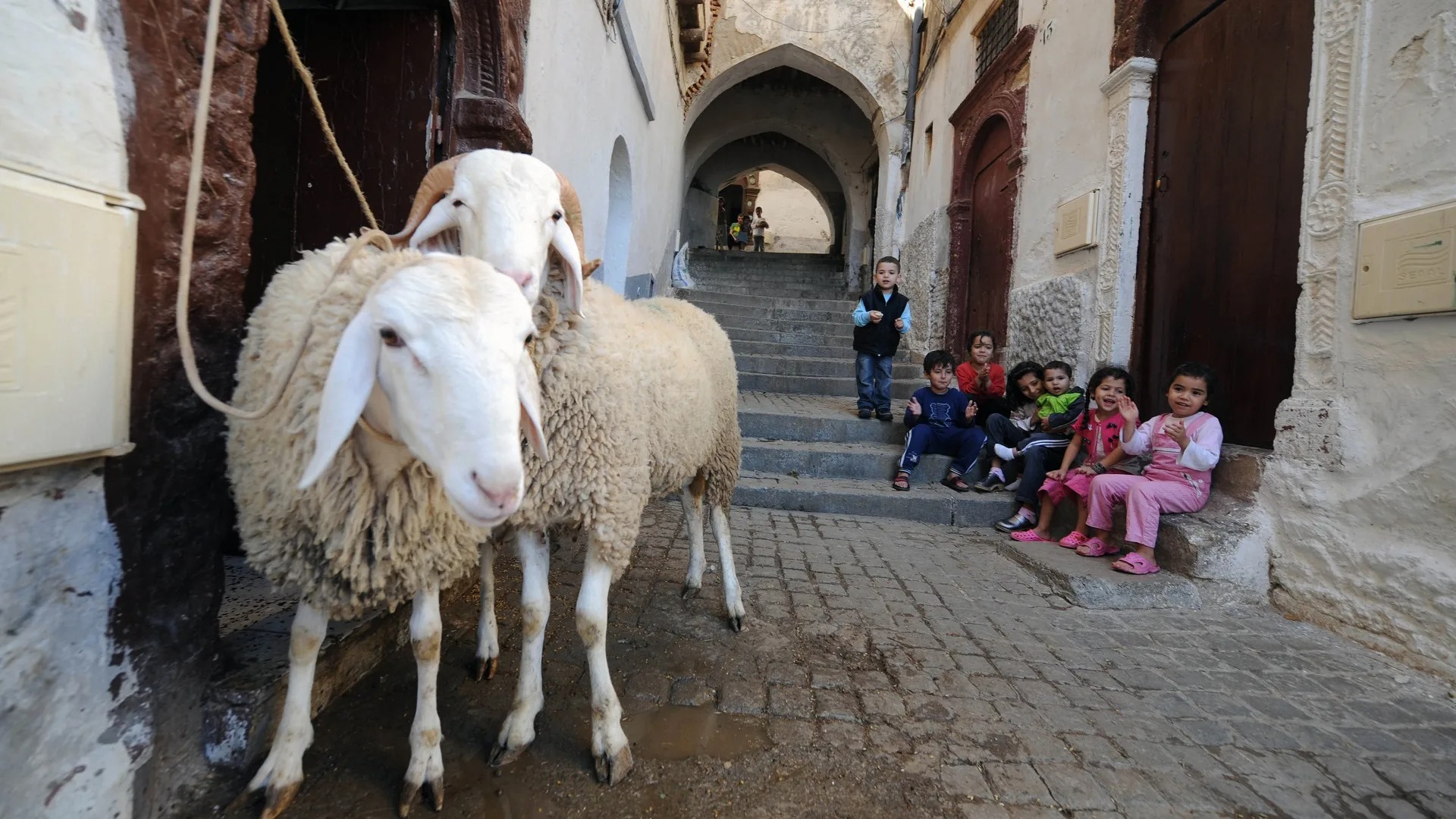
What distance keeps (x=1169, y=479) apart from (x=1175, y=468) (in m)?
0.07

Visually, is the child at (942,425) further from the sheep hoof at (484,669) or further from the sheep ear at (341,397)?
the sheep ear at (341,397)

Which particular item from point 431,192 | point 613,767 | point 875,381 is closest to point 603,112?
point 875,381

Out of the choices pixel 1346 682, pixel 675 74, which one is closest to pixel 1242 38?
pixel 1346 682

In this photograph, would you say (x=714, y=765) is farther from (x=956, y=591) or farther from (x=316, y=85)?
(x=316, y=85)

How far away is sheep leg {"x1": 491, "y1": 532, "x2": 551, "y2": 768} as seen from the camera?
6.25 feet

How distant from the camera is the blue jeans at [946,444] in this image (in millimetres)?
5340

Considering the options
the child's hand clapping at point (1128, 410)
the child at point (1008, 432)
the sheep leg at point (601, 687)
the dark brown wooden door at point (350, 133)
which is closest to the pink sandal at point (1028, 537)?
the child at point (1008, 432)

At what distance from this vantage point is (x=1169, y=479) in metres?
3.74

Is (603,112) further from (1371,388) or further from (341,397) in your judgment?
(1371,388)

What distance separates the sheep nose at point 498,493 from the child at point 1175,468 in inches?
138

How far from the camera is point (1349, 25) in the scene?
3.03 m

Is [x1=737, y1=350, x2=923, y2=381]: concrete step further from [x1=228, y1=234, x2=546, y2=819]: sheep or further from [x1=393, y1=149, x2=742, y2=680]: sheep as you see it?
[x1=228, y1=234, x2=546, y2=819]: sheep

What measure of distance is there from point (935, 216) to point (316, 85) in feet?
23.9

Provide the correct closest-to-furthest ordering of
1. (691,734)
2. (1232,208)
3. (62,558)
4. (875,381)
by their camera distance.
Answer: (62,558) < (691,734) < (1232,208) < (875,381)
